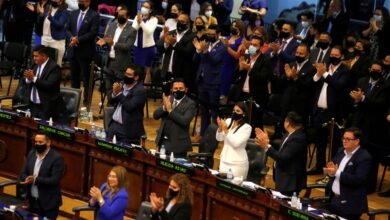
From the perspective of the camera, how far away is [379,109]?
14.5 m

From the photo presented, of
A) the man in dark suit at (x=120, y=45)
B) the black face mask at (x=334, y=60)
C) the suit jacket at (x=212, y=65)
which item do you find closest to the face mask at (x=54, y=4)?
the man in dark suit at (x=120, y=45)

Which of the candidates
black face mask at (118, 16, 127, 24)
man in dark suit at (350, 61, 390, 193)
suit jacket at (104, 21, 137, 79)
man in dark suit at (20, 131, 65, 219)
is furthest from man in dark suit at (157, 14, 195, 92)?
man in dark suit at (20, 131, 65, 219)

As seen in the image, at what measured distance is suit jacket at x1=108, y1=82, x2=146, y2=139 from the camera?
47.4 feet

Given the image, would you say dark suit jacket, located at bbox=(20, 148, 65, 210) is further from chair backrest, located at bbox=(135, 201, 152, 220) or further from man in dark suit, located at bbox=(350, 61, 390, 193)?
man in dark suit, located at bbox=(350, 61, 390, 193)

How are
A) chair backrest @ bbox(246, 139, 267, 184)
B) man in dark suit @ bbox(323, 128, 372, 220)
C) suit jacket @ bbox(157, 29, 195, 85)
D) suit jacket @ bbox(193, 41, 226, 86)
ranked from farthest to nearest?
suit jacket @ bbox(157, 29, 195, 85) < suit jacket @ bbox(193, 41, 226, 86) < chair backrest @ bbox(246, 139, 267, 184) < man in dark suit @ bbox(323, 128, 372, 220)

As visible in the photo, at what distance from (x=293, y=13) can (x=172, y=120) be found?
7.81 m

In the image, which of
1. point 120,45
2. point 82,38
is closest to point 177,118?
point 120,45

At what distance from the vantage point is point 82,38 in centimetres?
1756

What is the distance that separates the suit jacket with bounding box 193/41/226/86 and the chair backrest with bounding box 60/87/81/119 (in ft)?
6.47

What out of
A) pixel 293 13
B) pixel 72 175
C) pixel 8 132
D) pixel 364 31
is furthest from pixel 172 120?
pixel 293 13

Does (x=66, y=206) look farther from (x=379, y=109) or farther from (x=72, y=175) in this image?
(x=379, y=109)

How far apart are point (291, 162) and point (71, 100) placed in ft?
14.4

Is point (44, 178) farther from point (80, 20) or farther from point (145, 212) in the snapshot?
point (80, 20)

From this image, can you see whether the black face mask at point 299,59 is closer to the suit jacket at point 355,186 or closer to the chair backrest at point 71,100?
the suit jacket at point 355,186
